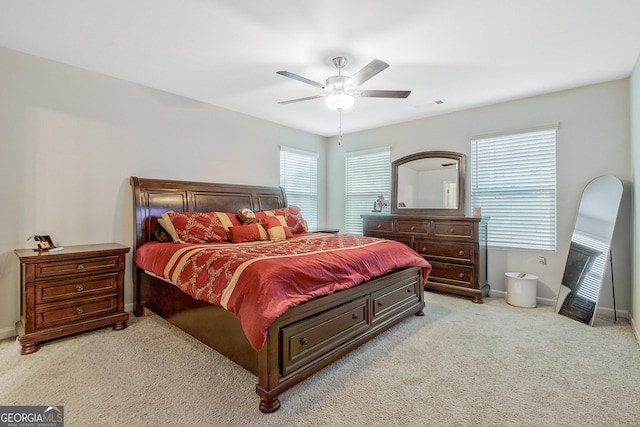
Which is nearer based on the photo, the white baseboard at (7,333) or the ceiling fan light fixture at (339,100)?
the white baseboard at (7,333)

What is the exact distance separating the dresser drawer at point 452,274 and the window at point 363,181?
1614 mm

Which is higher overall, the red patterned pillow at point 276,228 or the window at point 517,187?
the window at point 517,187

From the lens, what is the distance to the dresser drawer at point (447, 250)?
3939 mm

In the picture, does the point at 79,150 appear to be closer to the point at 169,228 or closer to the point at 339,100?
the point at 169,228

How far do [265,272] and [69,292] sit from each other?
2.06 meters

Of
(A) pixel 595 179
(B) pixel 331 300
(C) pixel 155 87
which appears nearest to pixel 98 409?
(B) pixel 331 300

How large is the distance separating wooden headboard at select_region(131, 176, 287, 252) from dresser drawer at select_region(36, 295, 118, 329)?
72 centimetres

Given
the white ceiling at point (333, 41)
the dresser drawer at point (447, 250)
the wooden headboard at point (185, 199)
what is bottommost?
the dresser drawer at point (447, 250)

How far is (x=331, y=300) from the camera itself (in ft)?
7.50

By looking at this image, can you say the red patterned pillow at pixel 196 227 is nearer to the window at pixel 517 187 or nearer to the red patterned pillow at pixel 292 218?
the red patterned pillow at pixel 292 218

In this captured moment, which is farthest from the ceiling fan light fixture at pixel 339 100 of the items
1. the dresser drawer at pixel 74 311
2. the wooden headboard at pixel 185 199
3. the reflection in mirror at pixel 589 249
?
the reflection in mirror at pixel 589 249

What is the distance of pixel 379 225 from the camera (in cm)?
479

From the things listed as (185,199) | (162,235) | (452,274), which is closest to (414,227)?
(452,274)

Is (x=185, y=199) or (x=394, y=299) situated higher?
(x=185, y=199)
